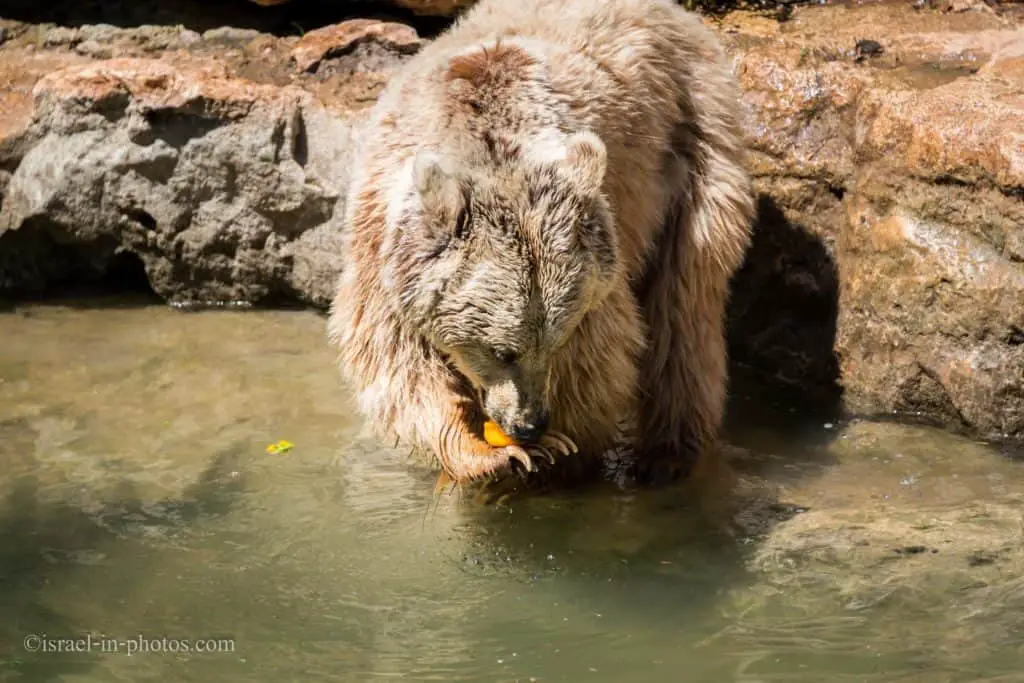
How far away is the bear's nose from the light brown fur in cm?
4

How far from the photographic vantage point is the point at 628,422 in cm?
618

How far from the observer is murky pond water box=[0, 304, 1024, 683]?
4.16 metres

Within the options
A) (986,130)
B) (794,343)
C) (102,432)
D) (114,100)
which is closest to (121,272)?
(114,100)

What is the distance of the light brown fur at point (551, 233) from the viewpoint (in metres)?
4.45

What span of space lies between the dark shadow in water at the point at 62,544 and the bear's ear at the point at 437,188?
173cm

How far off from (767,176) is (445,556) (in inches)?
115

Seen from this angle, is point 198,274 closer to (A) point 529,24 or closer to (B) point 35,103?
(B) point 35,103

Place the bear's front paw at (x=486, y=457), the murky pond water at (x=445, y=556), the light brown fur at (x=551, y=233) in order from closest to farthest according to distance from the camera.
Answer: the murky pond water at (x=445, y=556) → the light brown fur at (x=551, y=233) → the bear's front paw at (x=486, y=457)

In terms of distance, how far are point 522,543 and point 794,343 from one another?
2.34 m

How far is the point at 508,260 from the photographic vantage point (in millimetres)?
4371

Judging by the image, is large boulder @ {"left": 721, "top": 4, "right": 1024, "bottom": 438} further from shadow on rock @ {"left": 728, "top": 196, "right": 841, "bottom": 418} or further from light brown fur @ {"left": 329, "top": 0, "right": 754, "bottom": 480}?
light brown fur @ {"left": 329, "top": 0, "right": 754, "bottom": 480}

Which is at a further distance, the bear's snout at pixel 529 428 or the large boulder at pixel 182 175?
the large boulder at pixel 182 175

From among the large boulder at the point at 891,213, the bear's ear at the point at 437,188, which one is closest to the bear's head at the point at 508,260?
the bear's ear at the point at 437,188

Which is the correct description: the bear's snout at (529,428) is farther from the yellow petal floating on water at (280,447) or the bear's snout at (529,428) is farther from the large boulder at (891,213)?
the large boulder at (891,213)
